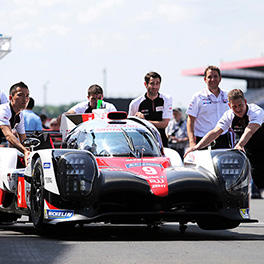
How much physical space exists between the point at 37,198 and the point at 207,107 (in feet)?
11.2

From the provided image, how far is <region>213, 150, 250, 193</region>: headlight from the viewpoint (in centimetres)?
807

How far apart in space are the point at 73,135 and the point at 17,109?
3.02 ft

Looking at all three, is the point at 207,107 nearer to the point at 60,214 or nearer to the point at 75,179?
the point at 75,179

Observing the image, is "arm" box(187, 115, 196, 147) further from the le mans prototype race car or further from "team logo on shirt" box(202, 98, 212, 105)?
the le mans prototype race car

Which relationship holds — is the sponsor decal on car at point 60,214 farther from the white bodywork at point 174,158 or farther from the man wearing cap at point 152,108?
the man wearing cap at point 152,108

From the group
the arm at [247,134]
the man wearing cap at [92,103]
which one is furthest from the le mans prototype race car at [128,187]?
the man wearing cap at [92,103]

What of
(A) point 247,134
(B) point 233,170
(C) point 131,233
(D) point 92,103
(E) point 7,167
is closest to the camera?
(B) point 233,170

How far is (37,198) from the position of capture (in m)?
8.20

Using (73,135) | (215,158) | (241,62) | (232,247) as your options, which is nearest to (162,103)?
(73,135)

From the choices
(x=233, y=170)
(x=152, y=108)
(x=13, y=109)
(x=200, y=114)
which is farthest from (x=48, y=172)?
(x=152, y=108)

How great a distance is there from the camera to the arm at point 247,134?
927cm

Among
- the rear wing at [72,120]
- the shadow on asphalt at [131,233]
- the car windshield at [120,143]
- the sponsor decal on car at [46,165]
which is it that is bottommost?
the shadow on asphalt at [131,233]

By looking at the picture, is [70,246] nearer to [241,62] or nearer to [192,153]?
[192,153]

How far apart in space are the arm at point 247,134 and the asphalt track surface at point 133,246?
990mm
